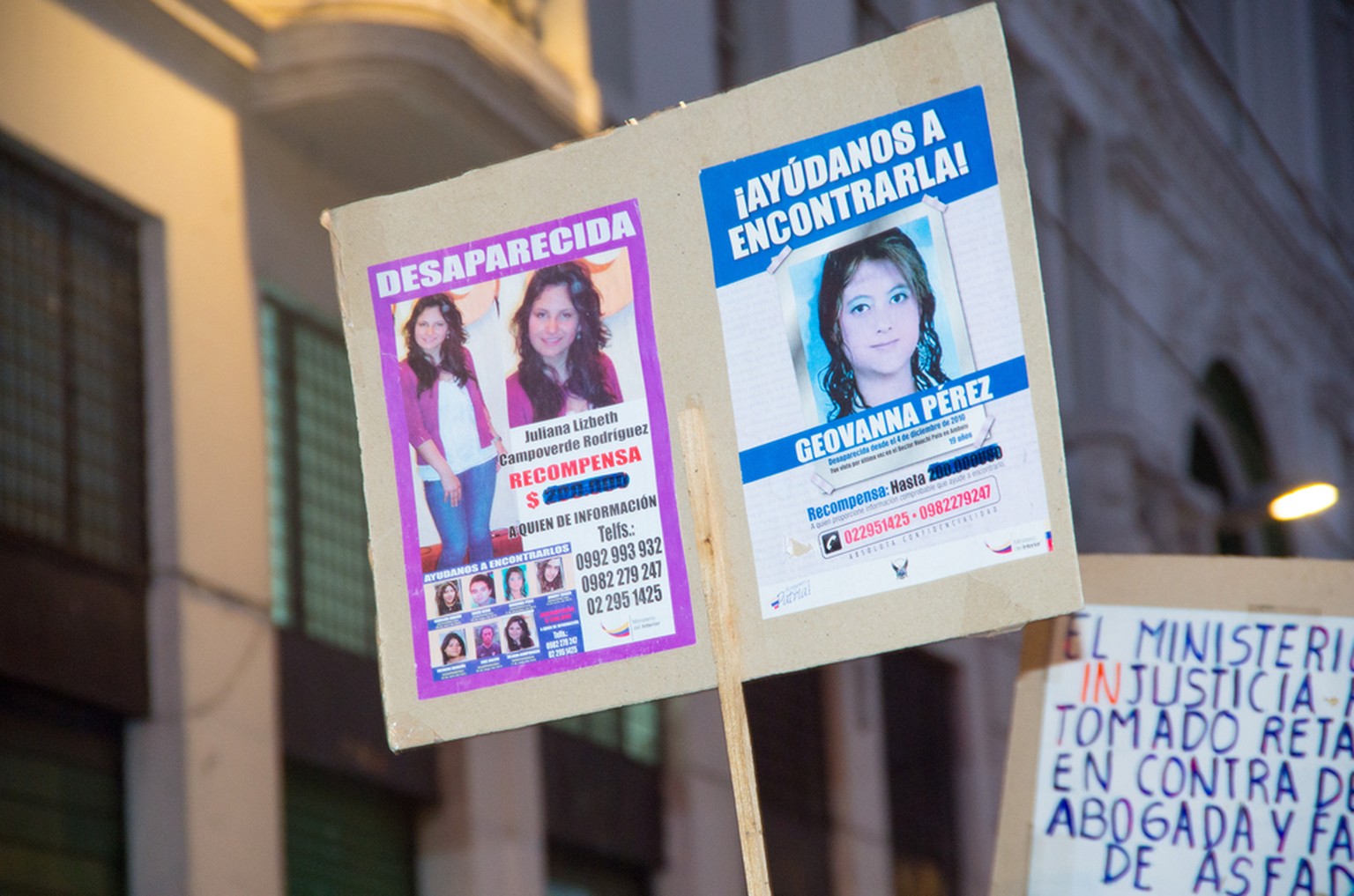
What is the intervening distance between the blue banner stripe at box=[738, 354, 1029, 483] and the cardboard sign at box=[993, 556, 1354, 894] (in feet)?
4.66

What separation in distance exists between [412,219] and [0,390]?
3.95 meters

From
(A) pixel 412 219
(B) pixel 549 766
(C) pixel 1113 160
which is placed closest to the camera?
(A) pixel 412 219

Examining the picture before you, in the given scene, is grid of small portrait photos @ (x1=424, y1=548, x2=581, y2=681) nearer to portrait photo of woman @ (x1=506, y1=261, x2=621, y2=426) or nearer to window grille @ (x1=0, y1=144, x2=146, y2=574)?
portrait photo of woman @ (x1=506, y1=261, x2=621, y2=426)

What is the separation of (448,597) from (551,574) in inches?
8.1

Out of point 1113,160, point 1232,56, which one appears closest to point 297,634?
point 1113,160

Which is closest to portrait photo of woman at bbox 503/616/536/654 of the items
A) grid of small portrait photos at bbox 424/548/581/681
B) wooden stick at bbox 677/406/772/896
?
grid of small portrait photos at bbox 424/548/581/681

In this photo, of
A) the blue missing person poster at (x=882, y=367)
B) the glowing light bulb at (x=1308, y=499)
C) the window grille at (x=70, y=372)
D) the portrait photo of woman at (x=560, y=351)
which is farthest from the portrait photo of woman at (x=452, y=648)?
the glowing light bulb at (x=1308, y=499)

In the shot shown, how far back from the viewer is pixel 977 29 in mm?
3775

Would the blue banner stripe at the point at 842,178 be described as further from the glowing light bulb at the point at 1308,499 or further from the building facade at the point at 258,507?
the glowing light bulb at the point at 1308,499

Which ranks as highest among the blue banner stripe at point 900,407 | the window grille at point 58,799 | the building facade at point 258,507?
the building facade at point 258,507

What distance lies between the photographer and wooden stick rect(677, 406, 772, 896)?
3754mm

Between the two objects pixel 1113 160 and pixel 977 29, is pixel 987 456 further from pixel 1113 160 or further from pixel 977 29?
pixel 1113 160

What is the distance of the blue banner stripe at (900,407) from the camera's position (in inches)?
147

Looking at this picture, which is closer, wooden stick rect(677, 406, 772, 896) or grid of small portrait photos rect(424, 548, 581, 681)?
wooden stick rect(677, 406, 772, 896)
